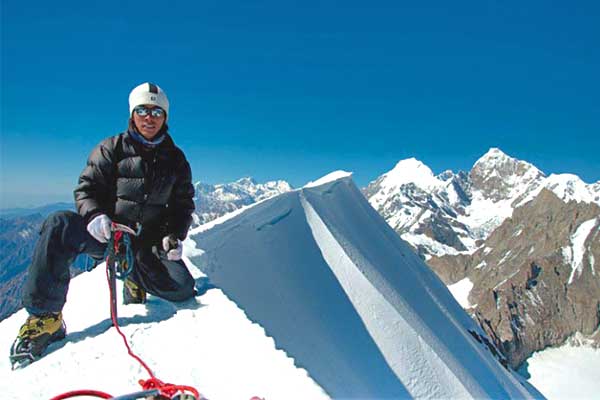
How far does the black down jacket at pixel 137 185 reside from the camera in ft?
16.3

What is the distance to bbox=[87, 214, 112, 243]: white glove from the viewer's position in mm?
4570

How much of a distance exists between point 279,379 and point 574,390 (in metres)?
123

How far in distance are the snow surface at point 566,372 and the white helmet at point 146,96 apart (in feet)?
362

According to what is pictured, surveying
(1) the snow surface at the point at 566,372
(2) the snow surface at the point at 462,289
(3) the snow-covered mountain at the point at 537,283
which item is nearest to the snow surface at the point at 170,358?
(1) the snow surface at the point at 566,372

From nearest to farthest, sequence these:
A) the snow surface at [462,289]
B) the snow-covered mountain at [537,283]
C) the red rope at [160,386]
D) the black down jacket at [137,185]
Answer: the red rope at [160,386] < the black down jacket at [137,185] < the snow-covered mountain at [537,283] < the snow surface at [462,289]

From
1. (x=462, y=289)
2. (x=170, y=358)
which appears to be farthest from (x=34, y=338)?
(x=462, y=289)

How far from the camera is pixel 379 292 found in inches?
404

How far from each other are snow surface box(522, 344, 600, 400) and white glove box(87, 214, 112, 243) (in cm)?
11039

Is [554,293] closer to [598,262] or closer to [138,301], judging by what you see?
[598,262]

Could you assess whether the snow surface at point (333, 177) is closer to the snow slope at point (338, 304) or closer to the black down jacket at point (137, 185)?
the snow slope at point (338, 304)

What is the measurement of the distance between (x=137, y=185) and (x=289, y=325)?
3.78 metres

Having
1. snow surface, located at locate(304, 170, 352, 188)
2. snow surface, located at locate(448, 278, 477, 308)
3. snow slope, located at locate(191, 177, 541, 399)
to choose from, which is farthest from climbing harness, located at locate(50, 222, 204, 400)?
snow surface, located at locate(448, 278, 477, 308)

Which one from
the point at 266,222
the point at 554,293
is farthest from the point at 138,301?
the point at 554,293

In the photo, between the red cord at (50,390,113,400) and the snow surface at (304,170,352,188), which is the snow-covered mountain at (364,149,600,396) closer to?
the snow surface at (304,170,352,188)
